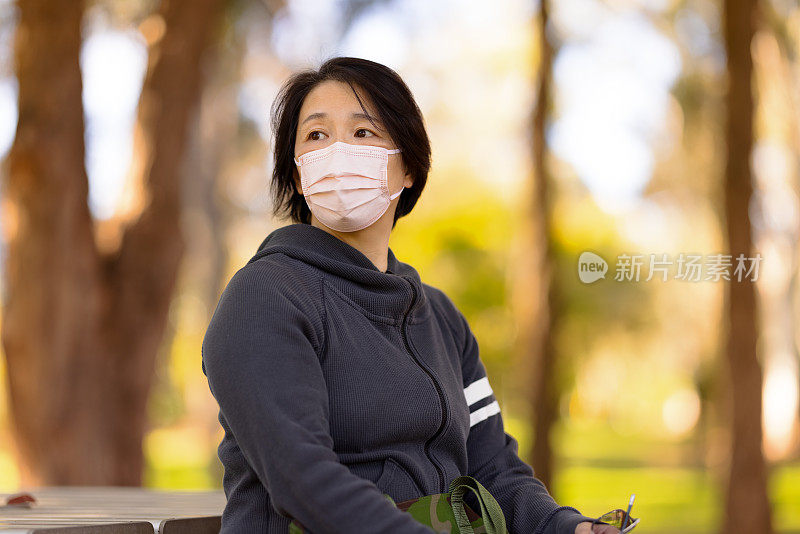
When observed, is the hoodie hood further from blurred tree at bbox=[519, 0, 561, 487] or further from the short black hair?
blurred tree at bbox=[519, 0, 561, 487]

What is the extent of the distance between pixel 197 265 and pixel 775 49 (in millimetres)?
18537

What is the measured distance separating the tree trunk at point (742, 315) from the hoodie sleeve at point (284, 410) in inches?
242

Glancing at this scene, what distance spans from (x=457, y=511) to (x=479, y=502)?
0.06 meters

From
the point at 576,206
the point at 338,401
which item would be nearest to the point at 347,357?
the point at 338,401

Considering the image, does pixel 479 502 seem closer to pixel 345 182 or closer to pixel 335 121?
pixel 345 182

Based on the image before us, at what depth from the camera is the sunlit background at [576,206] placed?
521 inches

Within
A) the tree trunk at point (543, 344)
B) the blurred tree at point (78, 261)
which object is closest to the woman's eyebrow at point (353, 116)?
the blurred tree at point (78, 261)

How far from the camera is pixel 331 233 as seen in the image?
2225 mm

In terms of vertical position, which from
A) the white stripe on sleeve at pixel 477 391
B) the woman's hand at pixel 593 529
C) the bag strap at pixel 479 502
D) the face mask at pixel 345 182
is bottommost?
the woman's hand at pixel 593 529

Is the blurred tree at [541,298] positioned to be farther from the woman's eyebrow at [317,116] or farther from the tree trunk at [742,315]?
the woman's eyebrow at [317,116]

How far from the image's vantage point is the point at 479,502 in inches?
82.2

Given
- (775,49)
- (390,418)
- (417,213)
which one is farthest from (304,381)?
(417,213)

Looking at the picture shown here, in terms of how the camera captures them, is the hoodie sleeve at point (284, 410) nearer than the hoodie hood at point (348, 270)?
Yes

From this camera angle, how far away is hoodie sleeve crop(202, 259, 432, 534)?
Result: 171cm
